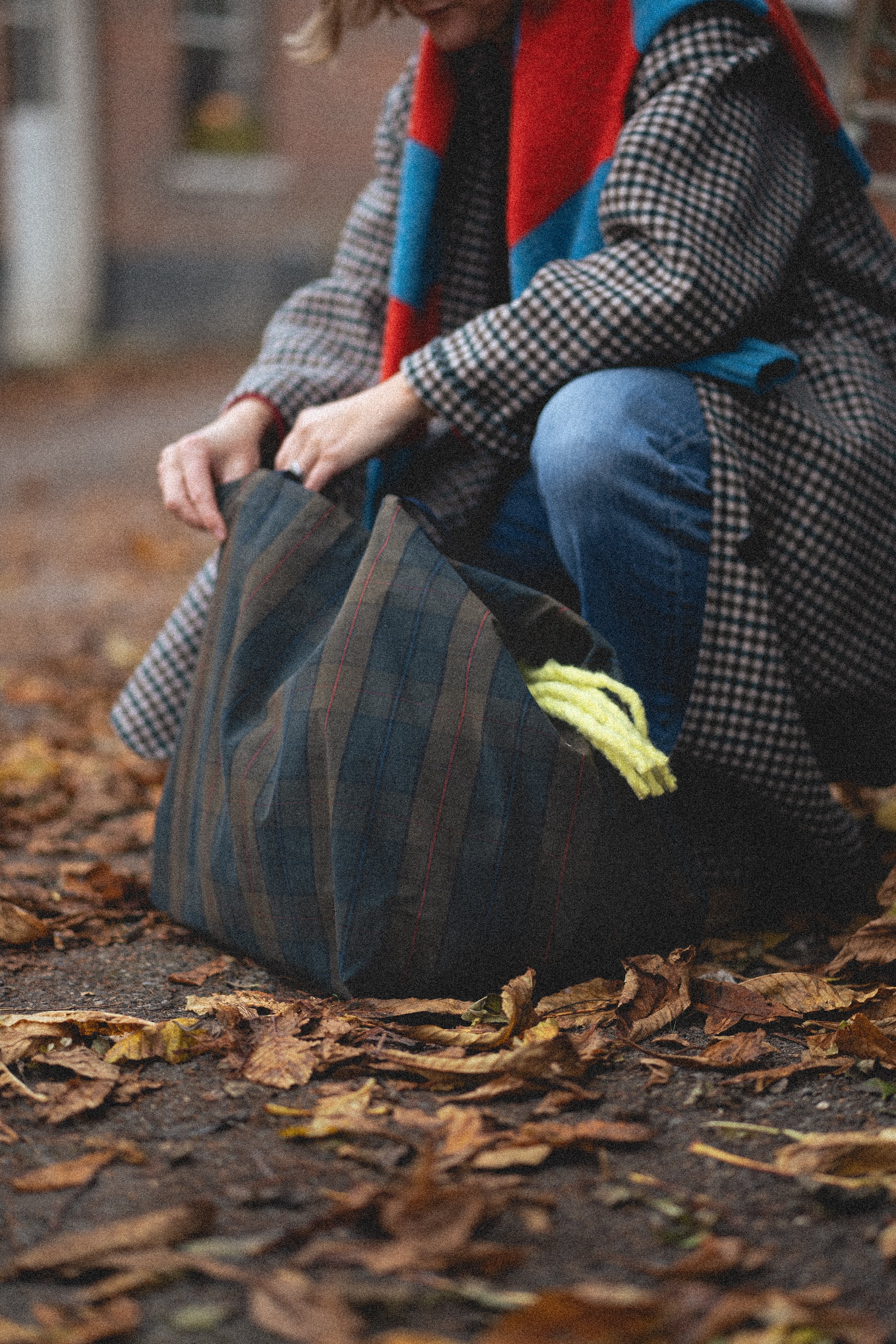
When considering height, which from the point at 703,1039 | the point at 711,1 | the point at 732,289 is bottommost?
the point at 703,1039

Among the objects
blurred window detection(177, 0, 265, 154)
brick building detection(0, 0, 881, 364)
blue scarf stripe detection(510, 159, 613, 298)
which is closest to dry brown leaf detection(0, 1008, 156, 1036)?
blue scarf stripe detection(510, 159, 613, 298)

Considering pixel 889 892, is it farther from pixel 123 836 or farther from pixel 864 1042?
pixel 123 836

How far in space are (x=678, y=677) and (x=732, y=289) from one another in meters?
0.51

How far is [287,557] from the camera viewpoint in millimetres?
1605

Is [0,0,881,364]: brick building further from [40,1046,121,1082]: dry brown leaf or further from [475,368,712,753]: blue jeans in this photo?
[40,1046,121,1082]: dry brown leaf

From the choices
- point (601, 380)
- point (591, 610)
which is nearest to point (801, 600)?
point (591, 610)

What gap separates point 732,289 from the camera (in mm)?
1672

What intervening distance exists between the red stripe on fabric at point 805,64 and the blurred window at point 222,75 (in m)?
10.5

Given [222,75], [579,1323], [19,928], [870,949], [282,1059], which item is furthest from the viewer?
[222,75]

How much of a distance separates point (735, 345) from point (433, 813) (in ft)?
2.59

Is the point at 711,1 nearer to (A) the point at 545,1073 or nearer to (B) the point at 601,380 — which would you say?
(B) the point at 601,380

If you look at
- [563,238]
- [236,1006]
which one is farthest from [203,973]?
[563,238]

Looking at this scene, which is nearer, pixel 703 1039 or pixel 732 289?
pixel 703 1039

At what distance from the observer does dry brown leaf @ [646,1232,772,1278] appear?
94 centimetres
